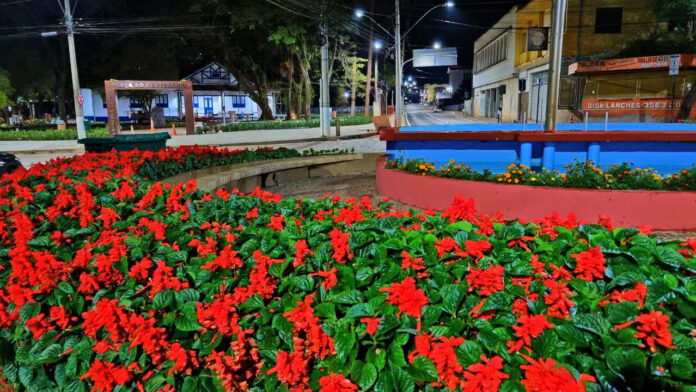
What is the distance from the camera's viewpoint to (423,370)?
194cm

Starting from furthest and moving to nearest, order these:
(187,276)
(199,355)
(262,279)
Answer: (187,276)
(262,279)
(199,355)

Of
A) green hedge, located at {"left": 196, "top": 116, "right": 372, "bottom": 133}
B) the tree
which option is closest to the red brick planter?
the tree

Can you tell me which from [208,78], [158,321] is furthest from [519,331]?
[208,78]

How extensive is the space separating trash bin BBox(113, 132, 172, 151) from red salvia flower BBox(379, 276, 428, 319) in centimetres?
1000

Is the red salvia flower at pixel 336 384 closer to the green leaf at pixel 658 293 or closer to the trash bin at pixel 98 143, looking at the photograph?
the green leaf at pixel 658 293

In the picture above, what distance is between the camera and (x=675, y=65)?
22.7 m

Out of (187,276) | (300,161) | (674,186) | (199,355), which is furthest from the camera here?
(300,161)

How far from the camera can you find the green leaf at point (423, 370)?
1.92m

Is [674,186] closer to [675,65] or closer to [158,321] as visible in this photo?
[158,321]

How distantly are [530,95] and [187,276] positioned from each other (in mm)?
39556

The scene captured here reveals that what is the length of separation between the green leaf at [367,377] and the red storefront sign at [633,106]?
33.2 meters

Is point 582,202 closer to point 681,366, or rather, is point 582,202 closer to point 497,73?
point 681,366

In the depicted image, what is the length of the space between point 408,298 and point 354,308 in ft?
0.75

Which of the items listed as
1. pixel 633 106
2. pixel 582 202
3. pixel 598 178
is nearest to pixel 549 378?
pixel 582 202
